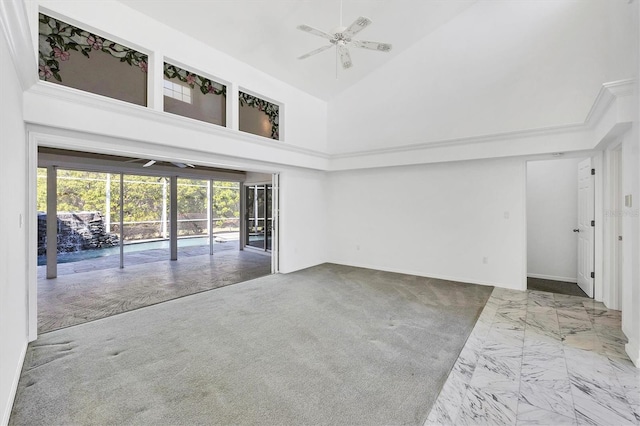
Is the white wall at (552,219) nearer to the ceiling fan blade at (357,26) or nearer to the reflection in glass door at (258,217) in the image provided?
the ceiling fan blade at (357,26)

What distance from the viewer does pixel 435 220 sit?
5812 millimetres

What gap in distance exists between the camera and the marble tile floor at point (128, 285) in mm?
3990

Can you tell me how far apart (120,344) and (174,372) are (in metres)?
0.96

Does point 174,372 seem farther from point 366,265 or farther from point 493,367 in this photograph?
point 366,265

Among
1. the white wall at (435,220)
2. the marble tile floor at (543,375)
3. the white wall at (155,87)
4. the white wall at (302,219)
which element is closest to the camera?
the marble tile floor at (543,375)

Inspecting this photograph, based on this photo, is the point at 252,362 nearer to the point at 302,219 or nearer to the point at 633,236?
the point at 633,236

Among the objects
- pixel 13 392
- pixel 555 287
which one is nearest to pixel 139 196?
pixel 13 392

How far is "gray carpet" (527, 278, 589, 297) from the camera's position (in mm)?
4812

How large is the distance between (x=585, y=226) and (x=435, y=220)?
2.27 metres

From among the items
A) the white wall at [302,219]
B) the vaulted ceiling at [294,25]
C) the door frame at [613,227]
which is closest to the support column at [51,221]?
the vaulted ceiling at [294,25]

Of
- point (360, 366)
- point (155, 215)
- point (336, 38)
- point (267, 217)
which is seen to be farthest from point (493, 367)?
point (155, 215)

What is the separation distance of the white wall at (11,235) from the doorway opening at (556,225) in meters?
6.55

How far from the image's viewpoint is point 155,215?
27.6 feet

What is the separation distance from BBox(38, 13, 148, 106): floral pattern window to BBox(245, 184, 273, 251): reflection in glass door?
17.0 ft
